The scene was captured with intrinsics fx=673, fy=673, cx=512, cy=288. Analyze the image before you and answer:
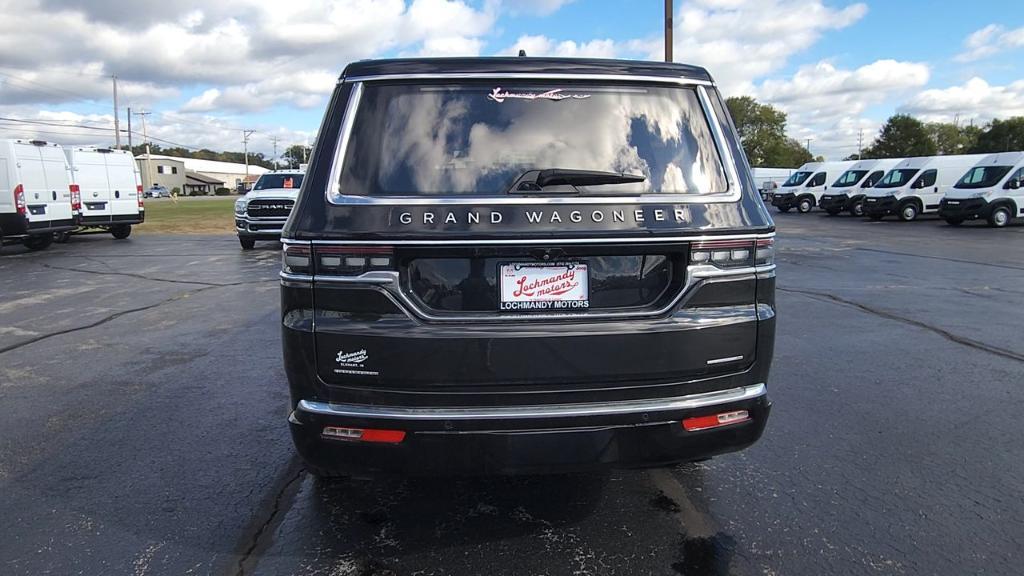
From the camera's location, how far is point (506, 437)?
2564 millimetres

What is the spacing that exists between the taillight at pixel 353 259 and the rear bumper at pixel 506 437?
0.53 m

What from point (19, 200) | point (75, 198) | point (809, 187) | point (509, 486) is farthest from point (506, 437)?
point (809, 187)

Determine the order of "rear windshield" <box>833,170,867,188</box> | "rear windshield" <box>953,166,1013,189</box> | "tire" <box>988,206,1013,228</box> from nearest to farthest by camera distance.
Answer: "tire" <box>988,206,1013,228</box> → "rear windshield" <box>953,166,1013,189</box> → "rear windshield" <box>833,170,867,188</box>

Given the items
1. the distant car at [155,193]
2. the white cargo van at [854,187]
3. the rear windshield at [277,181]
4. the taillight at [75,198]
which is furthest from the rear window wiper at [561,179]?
the distant car at [155,193]

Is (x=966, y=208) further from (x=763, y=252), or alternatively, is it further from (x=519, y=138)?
(x=519, y=138)

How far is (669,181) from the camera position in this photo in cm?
271

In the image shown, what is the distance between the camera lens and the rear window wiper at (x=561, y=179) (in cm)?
261

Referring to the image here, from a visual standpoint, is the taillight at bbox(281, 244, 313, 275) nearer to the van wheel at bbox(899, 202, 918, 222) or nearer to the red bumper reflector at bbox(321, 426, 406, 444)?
the red bumper reflector at bbox(321, 426, 406, 444)

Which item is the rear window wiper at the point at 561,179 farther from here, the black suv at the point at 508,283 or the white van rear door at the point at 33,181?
the white van rear door at the point at 33,181

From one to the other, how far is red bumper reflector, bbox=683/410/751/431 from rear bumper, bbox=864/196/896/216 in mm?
29039

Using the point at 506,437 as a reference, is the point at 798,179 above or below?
above

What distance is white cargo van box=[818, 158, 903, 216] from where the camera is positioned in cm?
3114

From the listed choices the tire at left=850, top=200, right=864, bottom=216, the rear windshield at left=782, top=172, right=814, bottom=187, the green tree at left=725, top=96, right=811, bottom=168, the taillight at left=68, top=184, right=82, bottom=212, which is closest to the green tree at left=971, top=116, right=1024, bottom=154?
the green tree at left=725, top=96, right=811, bottom=168

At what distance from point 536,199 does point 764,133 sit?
10761 centimetres
